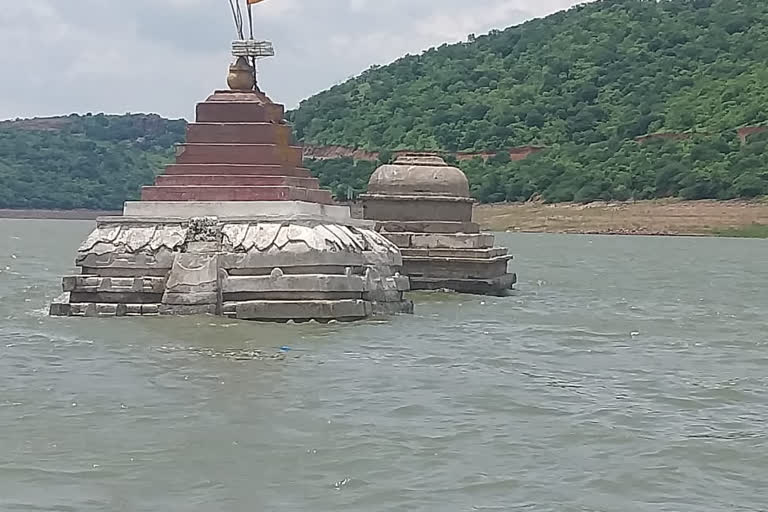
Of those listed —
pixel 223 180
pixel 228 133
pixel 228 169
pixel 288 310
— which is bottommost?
pixel 288 310

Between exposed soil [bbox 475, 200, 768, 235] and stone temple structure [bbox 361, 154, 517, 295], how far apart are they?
36223 millimetres

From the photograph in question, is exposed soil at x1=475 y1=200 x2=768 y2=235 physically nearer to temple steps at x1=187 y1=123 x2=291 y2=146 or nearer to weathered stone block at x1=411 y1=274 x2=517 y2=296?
weathered stone block at x1=411 y1=274 x2=517 y2=296

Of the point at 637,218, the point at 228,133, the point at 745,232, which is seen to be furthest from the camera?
the point at 637,218

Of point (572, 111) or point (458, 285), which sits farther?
point (572, 111)

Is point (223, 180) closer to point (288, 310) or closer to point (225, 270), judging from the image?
point (225, 270)

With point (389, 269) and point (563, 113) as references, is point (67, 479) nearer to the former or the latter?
point (389, 269)

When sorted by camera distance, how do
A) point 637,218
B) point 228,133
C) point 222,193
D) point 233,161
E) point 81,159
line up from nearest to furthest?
point 222,193
point 233,161
point 228,133
point 637,218
point 81,159

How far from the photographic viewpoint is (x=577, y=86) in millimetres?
80500

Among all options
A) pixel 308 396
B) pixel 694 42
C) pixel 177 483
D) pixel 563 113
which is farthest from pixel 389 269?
pixel 694 42

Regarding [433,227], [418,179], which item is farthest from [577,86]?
[433,227]

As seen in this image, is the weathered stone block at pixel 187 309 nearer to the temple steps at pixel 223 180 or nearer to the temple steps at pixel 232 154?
the temple steps at pixel 223 180

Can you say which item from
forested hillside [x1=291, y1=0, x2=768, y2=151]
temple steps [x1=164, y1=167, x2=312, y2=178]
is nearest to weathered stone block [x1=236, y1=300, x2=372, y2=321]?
temple steps [x1=164, y1=167, x2=312, y2=178]

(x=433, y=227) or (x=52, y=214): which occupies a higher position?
(x=52, y=214)

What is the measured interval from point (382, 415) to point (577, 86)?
70.8 meters
